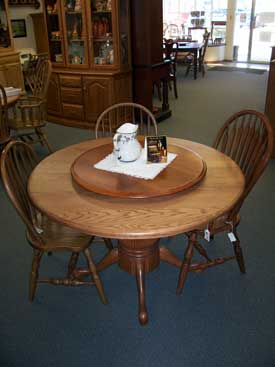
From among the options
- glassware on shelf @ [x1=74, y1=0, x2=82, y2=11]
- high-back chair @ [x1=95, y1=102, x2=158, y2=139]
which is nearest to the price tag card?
high-back chair @ [x1=95, y1=102, x2=158, y2=139]

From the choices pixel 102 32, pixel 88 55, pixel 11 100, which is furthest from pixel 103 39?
pixel 11 100

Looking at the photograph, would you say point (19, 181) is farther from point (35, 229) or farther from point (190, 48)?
point (190, 48)

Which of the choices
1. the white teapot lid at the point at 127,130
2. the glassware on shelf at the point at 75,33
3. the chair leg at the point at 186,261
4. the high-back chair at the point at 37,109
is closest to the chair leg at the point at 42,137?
the high-back chair at the point at 37,109

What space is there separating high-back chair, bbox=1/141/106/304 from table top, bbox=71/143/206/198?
0.92 feet

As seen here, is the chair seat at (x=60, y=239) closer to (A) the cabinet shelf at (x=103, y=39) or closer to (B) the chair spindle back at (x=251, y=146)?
(B) the chair spindle back at (x=251, y=146)

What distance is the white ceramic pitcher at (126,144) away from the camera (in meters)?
1.73

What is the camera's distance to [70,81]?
4.75 metres

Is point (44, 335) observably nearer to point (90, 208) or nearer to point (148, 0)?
point (90, 208)

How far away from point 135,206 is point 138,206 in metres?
0.01

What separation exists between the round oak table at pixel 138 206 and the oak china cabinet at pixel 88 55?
2.82 metres

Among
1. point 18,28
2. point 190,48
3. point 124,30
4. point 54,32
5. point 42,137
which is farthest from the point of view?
point 190,48

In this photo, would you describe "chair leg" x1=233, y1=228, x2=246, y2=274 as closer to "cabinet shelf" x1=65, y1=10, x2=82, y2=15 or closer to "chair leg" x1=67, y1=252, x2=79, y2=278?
"chair leg" x1=67, y1=252, x2=79, y2=278

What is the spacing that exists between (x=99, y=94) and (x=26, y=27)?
11.7 feet

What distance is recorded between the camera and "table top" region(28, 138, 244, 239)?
4.41 feet
